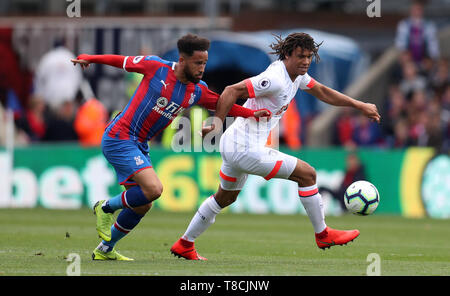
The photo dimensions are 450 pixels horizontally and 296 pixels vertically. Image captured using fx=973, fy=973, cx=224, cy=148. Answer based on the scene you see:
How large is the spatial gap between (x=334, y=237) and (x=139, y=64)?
265 cm

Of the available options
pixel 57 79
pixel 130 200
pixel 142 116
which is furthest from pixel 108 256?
pixel 57 79

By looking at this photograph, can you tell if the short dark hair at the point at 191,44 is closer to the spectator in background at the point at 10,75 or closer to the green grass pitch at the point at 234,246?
the green grass pitch at the point at 234,246

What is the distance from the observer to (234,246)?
39.3 ft

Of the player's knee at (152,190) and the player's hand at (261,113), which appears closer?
the player's knee at (152,190)

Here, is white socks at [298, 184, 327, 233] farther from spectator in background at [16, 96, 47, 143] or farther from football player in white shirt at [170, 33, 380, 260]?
spectator in background at [16, 96, 47, 143]

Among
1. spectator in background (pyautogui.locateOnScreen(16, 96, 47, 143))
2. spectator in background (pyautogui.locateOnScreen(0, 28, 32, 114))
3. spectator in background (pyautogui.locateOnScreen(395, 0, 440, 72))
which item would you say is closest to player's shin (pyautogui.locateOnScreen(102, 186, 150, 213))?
spectator in background (pyautogui.locateOnScreen(16, 96, 47, 143))

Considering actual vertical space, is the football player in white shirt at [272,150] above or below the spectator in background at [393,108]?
above

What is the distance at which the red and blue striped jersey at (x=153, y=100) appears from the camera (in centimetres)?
969

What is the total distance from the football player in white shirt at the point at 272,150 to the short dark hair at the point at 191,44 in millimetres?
520

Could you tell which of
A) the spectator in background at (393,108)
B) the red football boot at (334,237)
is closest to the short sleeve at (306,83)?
the red football boot at (334,237)

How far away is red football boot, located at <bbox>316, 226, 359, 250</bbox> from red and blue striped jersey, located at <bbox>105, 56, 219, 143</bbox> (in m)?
1.77
